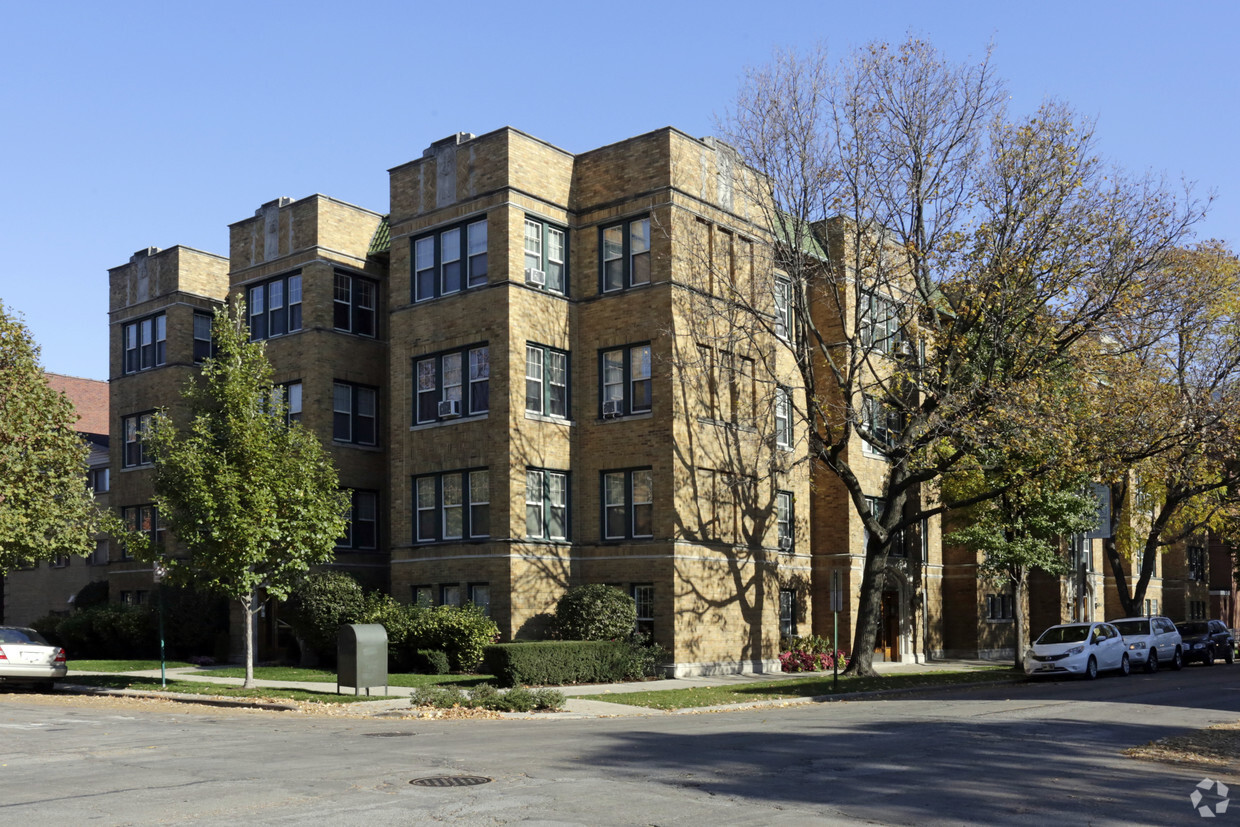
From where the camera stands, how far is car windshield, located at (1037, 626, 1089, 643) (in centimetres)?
3144

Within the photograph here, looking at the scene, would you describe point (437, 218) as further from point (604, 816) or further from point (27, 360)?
point (604, 816)

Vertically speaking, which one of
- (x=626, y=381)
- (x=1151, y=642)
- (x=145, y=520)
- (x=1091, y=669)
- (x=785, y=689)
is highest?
(x=626, y=381)

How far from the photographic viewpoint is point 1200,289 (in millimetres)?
34844

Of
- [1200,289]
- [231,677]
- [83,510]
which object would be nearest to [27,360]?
[83,510]

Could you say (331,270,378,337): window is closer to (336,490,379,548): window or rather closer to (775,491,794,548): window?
(336,490,379,548): window

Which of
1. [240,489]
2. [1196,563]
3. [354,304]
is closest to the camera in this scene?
[240,489]

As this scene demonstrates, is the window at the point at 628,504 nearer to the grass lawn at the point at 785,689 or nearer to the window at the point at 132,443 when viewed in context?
the grass lawn at the point at 785,689

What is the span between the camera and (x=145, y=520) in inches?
1566

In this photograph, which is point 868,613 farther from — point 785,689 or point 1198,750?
point 1198,750

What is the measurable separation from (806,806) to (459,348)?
22507mm

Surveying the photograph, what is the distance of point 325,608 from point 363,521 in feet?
16.5

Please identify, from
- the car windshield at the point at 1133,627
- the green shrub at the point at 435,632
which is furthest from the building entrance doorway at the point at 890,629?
the green shrub at the point at 435,632

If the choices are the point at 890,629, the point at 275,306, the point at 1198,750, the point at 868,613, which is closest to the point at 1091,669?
the point at 868,613

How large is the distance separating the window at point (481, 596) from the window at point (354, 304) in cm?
953
